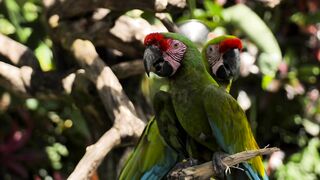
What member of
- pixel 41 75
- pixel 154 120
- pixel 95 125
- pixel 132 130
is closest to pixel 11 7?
pixel 41 75

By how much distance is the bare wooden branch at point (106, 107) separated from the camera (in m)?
1.84

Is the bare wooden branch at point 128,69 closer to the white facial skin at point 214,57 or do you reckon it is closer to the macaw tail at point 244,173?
the white facial skin at point 214,57

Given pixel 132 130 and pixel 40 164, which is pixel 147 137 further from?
pixel 40 164

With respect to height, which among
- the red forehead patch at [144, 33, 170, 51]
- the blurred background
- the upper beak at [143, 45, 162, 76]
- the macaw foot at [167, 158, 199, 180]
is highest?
the red forehead patch at [144, 33, 170, 51]

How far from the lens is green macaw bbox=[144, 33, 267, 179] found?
61.2 inches

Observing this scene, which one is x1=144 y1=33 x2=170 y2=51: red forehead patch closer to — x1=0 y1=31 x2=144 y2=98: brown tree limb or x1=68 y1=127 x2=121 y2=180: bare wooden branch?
x1=68 y1=127 x2=121 y2=180: bare wooden branch

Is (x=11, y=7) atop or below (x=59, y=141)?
atop

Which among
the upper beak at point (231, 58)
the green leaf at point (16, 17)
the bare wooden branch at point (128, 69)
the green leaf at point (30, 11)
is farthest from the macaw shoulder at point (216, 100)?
the green leaf at point (30, 11)

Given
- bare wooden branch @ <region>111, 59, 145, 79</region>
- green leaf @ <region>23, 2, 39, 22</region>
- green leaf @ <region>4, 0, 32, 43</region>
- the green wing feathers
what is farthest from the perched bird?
green leaf @ <region>23, 2, 39, 22</region>

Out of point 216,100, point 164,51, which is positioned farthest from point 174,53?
point 216,100

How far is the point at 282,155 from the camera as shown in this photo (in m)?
2.66

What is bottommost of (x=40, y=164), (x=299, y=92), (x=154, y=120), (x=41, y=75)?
(x=40, y=164)

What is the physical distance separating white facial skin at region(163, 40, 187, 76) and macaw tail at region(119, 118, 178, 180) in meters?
0.19

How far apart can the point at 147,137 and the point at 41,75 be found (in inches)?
22.0
